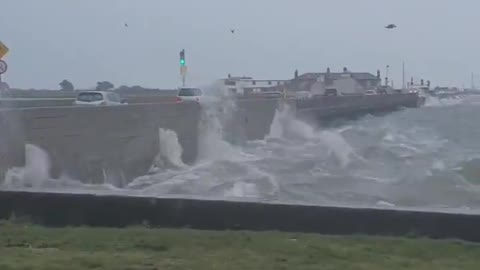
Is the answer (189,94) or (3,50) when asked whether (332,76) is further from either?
(3,50)

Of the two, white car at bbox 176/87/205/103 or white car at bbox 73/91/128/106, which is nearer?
white car at bbox 73/91/128/106

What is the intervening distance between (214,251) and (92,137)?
Result: 53.3 ft

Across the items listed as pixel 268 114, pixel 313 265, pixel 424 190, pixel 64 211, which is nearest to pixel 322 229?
pixel 313 265

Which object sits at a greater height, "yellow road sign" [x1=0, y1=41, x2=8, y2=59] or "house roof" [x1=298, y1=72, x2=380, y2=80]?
"yellow road sign" [x1=0, y1=41, x2=8, y2=59]

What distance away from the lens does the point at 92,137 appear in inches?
961

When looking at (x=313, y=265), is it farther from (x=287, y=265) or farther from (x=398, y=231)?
(x=398, y=231)

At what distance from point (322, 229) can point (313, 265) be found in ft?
7.11

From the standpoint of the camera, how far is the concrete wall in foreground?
20.0 metres

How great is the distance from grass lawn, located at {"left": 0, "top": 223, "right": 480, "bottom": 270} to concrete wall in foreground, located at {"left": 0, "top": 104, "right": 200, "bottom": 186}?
368 inches

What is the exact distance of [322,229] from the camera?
32.7 ft

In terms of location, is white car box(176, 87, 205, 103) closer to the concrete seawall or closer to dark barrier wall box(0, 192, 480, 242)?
the concrete seawall

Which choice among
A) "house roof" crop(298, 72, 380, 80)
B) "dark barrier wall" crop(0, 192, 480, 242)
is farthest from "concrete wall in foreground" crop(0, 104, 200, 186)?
"house roof" crop(298, 72, 380, 80)

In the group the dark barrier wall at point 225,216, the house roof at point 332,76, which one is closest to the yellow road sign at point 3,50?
the dark barrier wall at point 225,216

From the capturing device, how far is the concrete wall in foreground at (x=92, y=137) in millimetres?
19969
